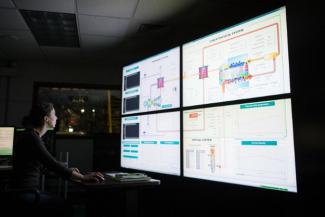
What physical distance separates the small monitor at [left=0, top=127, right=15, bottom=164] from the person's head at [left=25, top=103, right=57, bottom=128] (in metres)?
1.83

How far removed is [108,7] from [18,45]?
6.87 feet

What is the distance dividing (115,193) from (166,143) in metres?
→ 0.84

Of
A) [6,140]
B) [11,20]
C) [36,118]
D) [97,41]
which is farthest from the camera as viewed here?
[97,41]

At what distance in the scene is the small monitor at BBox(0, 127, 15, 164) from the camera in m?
3.78

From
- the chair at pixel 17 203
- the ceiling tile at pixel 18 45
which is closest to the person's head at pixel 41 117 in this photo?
the chair at pixel 17 203

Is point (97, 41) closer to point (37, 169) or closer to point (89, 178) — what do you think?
point (37, 169)

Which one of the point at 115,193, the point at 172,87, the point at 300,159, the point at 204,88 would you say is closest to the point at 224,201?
the point at 300,159

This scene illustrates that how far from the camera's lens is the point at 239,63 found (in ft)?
6.07

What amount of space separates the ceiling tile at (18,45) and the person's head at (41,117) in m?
1.99

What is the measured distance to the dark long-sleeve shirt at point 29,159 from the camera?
202 centimetres

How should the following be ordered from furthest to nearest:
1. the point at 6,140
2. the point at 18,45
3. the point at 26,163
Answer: the point at 18,45 < the point at 6,140 < the point at 26,163

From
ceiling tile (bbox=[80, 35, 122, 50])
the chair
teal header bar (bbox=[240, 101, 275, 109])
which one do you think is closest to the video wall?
teal header bar (bbox=[240, 101, 275, 109])

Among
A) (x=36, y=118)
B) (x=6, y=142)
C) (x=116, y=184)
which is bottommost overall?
(x=116, y=184)

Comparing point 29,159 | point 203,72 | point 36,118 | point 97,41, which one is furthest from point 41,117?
point 97,41
